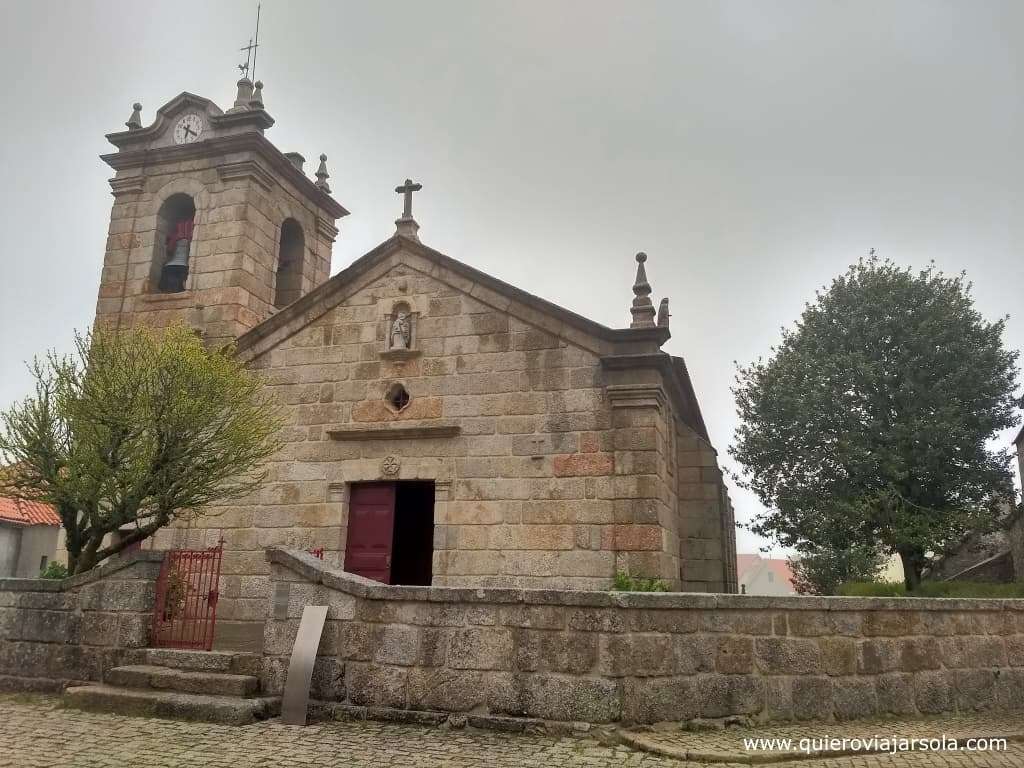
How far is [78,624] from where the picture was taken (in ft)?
27.7

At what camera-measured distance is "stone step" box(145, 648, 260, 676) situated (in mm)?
7688

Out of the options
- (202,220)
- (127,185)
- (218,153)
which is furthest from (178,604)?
(127,185)

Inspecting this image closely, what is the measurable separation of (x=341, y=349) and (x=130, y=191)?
7003 millimetres

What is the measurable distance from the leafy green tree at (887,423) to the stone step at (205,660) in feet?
53.4

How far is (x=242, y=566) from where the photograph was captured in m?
12.5

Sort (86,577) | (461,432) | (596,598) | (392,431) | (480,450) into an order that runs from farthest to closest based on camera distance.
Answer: (392,431), (461,432), (480,450), (86,577), (596,598)

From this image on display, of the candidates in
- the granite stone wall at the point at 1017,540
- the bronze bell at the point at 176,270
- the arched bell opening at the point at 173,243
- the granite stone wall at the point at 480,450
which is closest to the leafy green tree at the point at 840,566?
the granite stone wall at the point at 1017,540

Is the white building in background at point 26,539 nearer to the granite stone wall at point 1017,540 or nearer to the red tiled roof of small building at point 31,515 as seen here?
the red tiled roof of small building at point 31,515

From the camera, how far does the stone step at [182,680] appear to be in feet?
24.0

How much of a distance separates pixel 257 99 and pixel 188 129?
1.59 metres

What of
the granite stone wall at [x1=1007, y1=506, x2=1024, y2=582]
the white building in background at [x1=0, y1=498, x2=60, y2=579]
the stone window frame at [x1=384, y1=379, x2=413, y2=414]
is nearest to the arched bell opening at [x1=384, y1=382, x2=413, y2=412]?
the stone window frame at [x1=384, y1=379, x2=413, y2=414]

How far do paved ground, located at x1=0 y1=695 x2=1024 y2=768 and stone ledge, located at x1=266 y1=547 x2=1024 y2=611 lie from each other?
1071 millimetres

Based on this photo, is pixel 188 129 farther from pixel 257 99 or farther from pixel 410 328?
pixel 410 328

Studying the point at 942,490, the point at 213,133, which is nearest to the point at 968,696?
the point at 942,490
